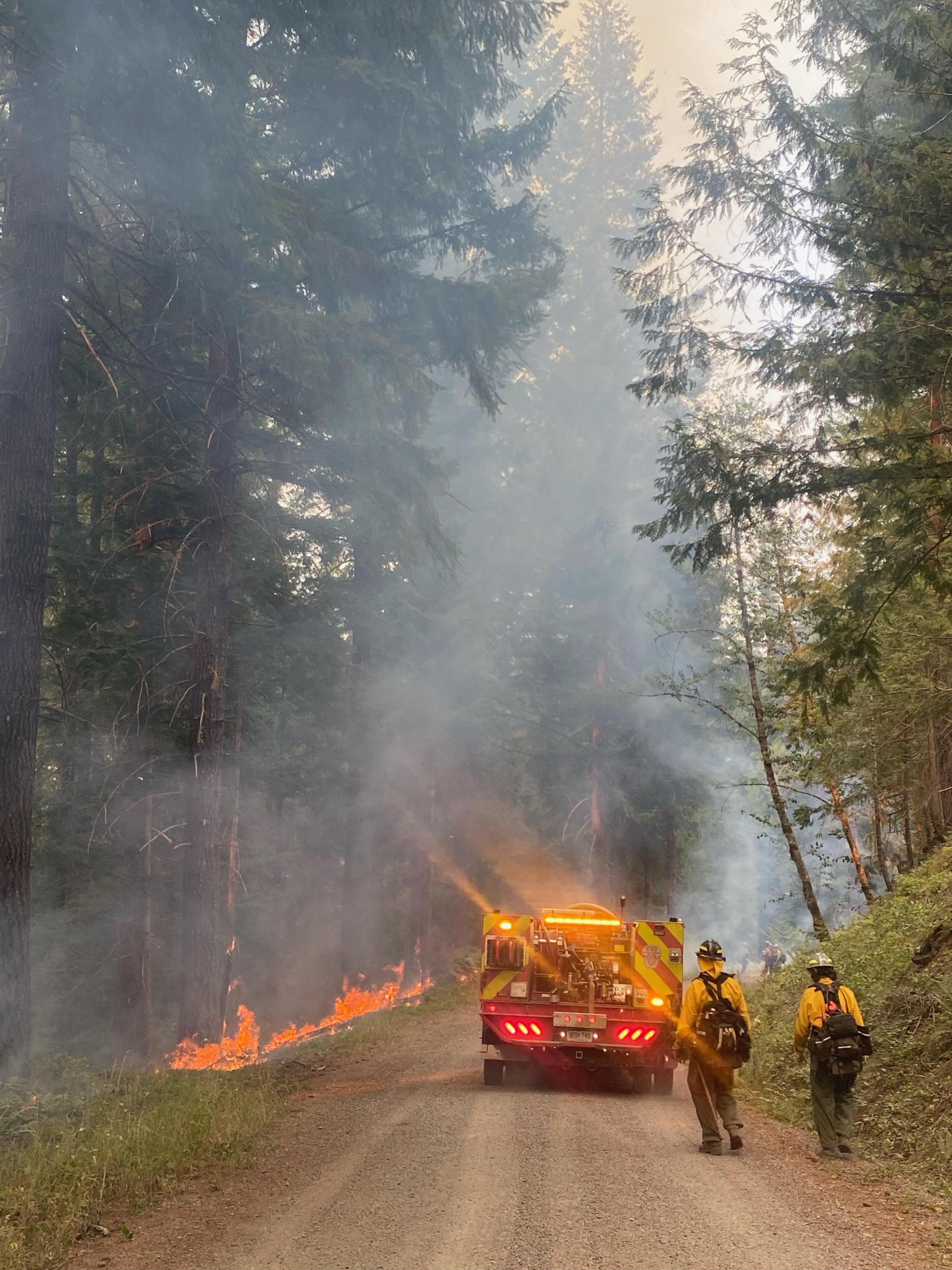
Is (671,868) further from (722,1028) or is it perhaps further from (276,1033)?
(722,1028)

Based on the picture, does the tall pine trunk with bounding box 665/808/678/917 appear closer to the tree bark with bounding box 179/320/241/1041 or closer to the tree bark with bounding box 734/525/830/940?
the tree bark with bounding box 734/525/830/940

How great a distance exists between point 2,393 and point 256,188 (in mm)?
3395

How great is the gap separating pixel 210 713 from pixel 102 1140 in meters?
6.83

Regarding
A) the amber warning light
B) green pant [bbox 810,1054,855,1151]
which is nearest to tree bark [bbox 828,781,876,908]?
the amber warning light

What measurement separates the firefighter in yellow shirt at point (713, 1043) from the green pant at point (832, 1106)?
2.23 feet

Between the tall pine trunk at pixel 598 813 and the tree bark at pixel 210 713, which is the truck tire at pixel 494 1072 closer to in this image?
the tree bark at pixel 210 713

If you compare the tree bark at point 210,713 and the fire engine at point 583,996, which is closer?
the fire engine at point 583,996

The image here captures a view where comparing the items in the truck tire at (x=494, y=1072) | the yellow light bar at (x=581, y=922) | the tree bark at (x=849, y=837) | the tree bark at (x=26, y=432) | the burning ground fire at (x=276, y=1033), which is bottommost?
the burning ground fire at (x=276, y=1033)

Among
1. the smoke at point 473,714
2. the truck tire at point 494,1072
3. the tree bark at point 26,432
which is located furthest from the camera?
the smoke at point 473,714

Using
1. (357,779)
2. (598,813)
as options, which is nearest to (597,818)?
(598,813)

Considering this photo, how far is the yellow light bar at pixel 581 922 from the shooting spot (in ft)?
41.4

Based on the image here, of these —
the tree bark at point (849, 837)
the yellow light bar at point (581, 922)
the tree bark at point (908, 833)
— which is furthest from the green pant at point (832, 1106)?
the tree bark at point (908, 833)

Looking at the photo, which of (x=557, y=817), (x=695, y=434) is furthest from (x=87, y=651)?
(x=557, y=817)

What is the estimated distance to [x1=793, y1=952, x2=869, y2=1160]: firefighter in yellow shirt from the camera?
337 inches
